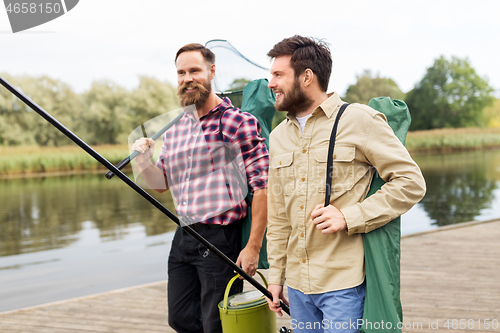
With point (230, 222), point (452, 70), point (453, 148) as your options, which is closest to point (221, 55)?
point (230, 222)

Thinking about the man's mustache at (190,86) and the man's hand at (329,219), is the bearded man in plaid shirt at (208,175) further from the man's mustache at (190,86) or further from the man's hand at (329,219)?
the man's hand at (329,219)

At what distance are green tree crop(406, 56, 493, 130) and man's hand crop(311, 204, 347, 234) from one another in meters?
48.6

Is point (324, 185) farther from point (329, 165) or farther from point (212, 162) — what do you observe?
point (212, 162)

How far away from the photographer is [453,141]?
38.9 meters

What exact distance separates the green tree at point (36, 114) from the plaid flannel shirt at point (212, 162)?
88.4 feet

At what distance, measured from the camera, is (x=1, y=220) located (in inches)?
468

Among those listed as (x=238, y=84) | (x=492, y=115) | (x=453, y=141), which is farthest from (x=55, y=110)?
(x=492, y=115)

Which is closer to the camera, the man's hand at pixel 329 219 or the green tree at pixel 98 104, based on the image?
the man's hand at pixel 329 219

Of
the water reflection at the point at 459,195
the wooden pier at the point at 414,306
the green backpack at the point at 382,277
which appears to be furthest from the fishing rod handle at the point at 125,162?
the water reflection at the point at 459,195

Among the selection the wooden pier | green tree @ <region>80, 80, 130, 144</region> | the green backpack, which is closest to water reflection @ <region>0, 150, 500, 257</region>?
the wooden pier

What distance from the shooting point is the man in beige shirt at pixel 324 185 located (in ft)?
4.97

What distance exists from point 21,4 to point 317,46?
0.97 metres

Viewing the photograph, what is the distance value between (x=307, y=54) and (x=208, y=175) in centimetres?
64

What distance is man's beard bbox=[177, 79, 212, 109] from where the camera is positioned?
202 cm
